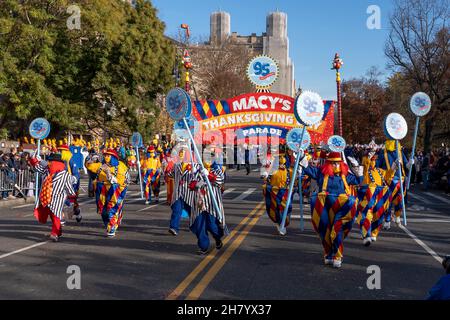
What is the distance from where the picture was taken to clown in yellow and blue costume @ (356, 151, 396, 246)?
33.2ft

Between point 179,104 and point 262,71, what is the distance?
9633mm

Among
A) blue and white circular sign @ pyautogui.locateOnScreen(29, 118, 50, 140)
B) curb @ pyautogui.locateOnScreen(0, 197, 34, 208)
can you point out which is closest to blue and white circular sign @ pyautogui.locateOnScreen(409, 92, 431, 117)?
blue and white circular sign @ pyautogui.locateOnScreen(29, 118, 50, 140)

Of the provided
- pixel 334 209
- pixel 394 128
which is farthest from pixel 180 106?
pixel 394 128

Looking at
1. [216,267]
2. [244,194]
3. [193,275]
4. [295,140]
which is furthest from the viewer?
[244,194]

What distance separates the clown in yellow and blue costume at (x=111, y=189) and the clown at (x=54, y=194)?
61 cm

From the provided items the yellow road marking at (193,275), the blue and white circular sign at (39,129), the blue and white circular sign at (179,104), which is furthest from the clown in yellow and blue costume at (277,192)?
the blue and white circular sign at (39,129)

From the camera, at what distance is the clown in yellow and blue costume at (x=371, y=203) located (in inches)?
399

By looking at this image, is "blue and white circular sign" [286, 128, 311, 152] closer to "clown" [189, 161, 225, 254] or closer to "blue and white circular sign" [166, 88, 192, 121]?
"blue and white circular sign" [166, 88, 192, 121]

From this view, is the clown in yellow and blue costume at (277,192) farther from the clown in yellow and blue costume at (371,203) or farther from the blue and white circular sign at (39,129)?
the blue and white circular sign at (39,129)

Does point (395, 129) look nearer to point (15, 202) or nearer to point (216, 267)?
point (216, 267)

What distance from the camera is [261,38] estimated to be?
137500 millimetres

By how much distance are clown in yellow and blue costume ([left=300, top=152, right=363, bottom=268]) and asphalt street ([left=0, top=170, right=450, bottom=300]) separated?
31cm

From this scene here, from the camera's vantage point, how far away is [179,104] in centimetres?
984
